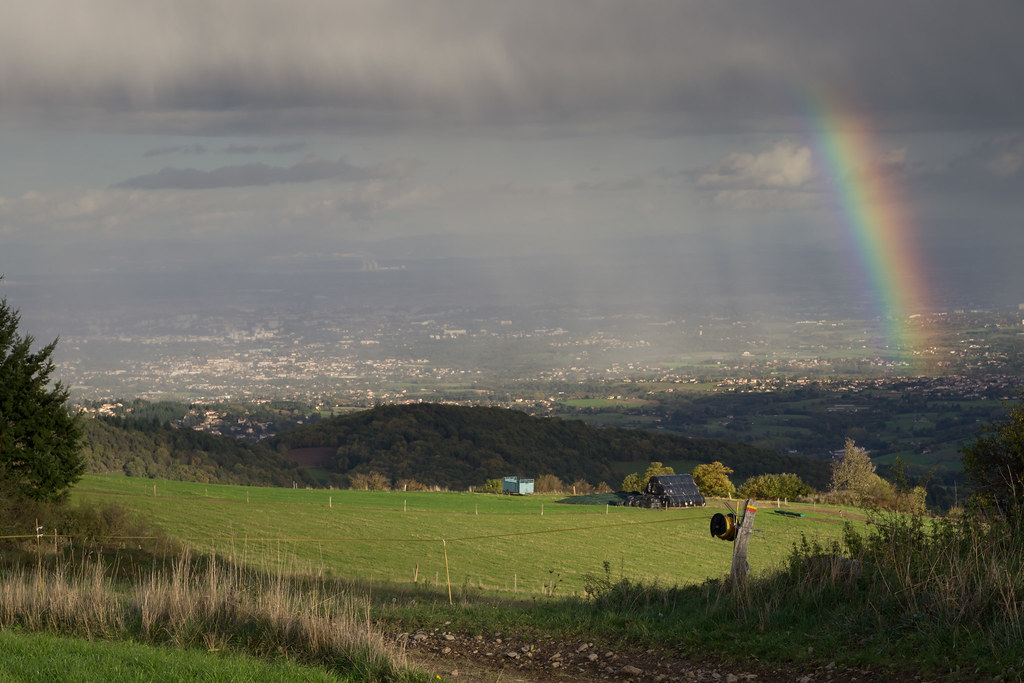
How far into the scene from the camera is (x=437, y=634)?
11.7 m

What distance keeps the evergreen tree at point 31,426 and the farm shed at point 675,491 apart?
37.1m

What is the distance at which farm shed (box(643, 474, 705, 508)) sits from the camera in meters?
58.0

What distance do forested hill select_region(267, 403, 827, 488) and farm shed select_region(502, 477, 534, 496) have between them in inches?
842

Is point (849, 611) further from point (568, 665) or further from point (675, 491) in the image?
point (675, 491)

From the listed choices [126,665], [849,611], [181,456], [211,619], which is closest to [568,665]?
[849,611]

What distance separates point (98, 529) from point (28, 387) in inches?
231

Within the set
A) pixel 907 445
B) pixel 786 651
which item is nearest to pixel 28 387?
pixel 786 651

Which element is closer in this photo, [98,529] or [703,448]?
[98,529]

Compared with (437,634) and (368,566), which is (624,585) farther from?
(368,566)

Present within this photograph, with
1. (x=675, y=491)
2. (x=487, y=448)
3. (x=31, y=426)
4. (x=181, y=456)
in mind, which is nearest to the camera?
(x=31, y=426)

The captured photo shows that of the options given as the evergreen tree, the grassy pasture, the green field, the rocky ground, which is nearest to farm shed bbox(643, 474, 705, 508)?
the grassy pasture

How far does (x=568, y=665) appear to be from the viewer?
33.9 ft

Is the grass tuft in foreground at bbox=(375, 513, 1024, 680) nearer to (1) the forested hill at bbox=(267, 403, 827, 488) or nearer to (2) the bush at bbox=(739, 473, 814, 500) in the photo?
(2) the bush at bbox=(739, 473, 814, 500)

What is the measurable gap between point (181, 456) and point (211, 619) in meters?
81.8
